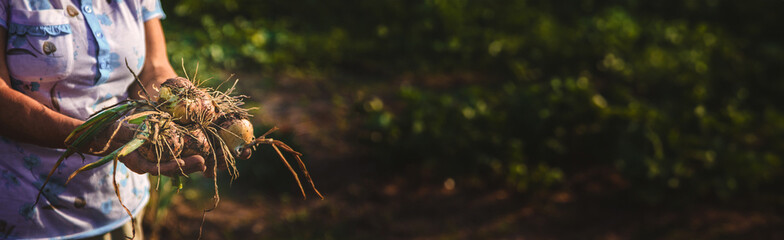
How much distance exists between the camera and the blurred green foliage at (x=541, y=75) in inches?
145

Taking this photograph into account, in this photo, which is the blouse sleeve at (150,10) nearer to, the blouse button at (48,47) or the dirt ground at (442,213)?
the blouse button at (48,47)

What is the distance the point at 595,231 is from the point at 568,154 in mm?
653

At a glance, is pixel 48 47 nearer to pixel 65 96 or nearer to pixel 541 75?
pixel 65 96

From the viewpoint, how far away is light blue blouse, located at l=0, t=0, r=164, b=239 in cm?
143

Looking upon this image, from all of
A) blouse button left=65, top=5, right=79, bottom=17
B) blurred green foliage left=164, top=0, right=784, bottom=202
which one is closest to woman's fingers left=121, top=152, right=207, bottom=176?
blouse button left=65, top=5, right=79, bottom=17

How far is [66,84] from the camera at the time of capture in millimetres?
1492

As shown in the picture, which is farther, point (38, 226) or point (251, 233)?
point (251, 233)

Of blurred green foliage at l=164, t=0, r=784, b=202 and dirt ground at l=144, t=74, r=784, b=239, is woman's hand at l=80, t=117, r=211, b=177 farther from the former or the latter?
blurred green foliage at l=164, t=0, r=784, b=202

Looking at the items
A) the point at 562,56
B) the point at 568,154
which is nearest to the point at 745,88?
the point at 562,56

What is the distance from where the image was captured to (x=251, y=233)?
3.33 meters

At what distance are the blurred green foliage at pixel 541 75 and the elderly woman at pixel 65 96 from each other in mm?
2140

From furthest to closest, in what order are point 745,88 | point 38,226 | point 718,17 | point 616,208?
point 718,17
point 745,88
point 616,208
point 38,226

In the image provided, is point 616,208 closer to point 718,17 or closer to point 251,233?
point 251,233

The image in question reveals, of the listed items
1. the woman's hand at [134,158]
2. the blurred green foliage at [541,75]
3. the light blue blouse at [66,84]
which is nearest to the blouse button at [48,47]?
the light blue blouse at [66,84]
